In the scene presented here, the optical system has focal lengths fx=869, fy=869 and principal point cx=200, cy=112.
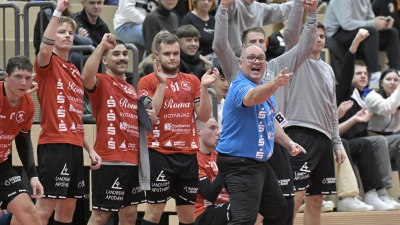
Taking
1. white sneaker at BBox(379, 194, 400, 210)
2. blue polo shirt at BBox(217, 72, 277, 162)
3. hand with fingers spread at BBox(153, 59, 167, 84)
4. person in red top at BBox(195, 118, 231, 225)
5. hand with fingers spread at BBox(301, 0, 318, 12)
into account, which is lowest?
white sneaker at BBox(379, 194, 400, 210)

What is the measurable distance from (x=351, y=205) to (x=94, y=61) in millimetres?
3669

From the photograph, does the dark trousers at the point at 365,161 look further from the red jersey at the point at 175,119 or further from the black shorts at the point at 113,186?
the black shorts at the point at 113,186

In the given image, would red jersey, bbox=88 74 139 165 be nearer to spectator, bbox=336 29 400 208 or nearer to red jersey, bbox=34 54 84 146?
red jersey, bbox=34 54 84 146

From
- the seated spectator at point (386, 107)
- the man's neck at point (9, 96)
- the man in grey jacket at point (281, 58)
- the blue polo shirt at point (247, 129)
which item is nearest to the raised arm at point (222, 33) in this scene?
the man in grey jacket at point (281, 58)

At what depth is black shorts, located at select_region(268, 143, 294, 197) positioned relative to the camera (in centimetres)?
704

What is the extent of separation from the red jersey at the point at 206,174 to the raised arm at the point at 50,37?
5.51ft

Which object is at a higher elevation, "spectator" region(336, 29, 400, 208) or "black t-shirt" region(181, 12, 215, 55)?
"black t-shirt" region(181, 12, 215, 55)

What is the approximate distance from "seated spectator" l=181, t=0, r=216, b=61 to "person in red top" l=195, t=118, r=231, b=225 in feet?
6.95

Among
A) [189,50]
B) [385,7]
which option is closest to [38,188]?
[189,50]

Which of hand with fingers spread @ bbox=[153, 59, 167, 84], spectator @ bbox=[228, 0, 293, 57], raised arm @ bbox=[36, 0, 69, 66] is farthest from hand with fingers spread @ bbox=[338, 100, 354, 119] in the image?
raised arm @ bbox=[36, 0, 69, 66]

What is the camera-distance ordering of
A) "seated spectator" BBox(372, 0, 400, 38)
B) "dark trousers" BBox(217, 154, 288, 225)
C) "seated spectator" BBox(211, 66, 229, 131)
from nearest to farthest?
"dark trousers" BBox(217, 154, 288, 225) → "seated spectator" BBox(211, 66, 229, 131) → "seated spectator" BBox(372, 0, 400, 38)

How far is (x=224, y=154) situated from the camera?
6516 mm

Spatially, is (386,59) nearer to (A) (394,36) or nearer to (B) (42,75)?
(A) (394,36)

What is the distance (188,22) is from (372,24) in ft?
9.97
